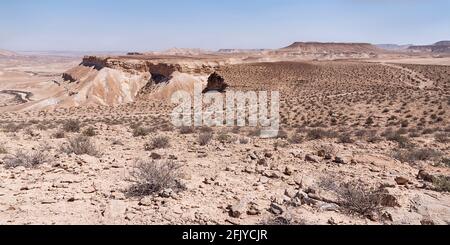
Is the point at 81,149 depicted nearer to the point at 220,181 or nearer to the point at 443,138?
the point at 220,181

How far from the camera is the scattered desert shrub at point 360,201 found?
19.1 feet

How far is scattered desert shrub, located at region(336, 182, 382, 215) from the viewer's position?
19.1 feet

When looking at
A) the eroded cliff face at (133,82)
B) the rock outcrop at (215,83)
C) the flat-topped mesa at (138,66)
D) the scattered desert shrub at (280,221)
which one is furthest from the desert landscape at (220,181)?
the flat-topped mesa at (138,66)

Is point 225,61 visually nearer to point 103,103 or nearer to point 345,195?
point 103,103

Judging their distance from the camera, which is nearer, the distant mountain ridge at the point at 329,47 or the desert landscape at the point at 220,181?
the desert landscape at the point at 220,181

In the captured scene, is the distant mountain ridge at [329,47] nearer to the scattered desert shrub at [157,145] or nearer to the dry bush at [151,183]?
the scattered desert shrub at [157,145]

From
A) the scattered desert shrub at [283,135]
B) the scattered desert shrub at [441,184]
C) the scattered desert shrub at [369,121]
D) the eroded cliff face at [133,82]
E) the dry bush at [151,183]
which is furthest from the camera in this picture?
the eroded cliff face at [133,82]

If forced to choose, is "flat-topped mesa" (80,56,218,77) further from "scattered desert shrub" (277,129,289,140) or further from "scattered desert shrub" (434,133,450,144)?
"scattered desert shrub" (434,133,450,144)

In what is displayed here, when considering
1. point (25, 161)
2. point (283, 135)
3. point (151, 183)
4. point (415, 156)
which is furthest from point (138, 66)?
point (151, 183)

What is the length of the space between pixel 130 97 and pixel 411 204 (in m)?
51.1

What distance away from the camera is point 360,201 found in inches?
232
